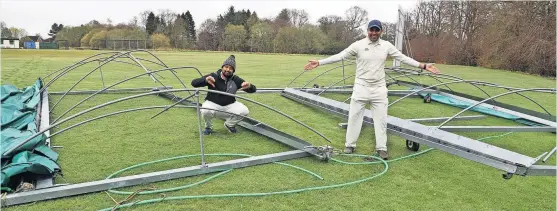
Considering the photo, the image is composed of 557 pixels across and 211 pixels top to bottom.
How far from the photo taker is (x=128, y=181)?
13.6 feet

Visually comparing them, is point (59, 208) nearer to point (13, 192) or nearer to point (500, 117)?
point (13, 192)

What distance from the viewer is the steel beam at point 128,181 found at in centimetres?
371

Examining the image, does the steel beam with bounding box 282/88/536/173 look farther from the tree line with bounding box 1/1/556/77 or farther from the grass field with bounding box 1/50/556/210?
the tree line with bounding box 1/1/556/77

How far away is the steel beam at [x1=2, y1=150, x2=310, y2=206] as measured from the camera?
3.71m

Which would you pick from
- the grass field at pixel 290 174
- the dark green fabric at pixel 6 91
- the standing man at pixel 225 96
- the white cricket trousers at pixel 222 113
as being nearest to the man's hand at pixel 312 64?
the standing man at pixel 225 96

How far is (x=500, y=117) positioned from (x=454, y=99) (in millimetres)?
1614

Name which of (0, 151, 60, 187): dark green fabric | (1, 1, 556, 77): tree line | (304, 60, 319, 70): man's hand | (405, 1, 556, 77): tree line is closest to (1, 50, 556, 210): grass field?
(0, 151, 60, 187): dark green fabric

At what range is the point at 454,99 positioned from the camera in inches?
411

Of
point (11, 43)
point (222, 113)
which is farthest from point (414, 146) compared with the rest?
point (11, 43)

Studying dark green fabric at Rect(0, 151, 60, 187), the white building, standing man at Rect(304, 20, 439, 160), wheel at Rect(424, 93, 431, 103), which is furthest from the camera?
the white building

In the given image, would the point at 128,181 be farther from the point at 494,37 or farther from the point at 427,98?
the point at 494,37

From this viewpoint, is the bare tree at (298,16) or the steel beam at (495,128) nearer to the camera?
the steel beam at (495,128)

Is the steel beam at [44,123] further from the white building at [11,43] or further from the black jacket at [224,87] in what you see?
the white building at [11,43]

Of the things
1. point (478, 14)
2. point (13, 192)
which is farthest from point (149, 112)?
point (478, 14)
